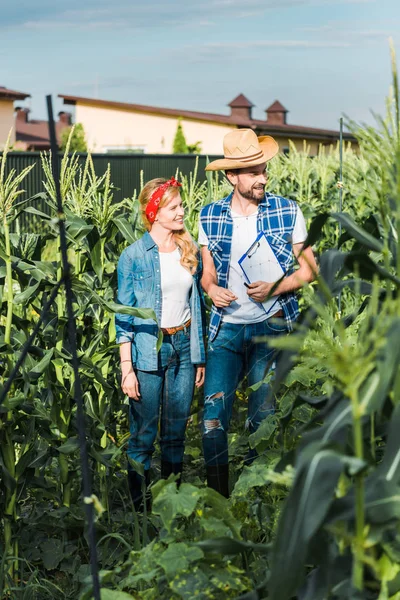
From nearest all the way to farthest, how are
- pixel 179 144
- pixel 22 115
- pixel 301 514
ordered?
1. pixel 301 514
2. pixel 179 144
3. pixel 22 115

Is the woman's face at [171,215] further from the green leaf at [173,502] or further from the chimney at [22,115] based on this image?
the chimney at [22,115]

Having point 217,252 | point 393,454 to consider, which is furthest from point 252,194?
point 393,454

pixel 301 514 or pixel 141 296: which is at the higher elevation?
pixel 141 296

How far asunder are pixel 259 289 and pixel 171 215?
445 millimetres

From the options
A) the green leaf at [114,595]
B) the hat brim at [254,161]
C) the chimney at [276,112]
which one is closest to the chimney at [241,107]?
the chimney at [276,112]

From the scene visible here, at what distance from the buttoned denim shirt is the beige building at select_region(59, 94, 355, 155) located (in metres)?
33.1

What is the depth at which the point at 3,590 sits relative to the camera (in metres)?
3.08

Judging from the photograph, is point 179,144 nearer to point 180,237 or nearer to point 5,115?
point 5,115

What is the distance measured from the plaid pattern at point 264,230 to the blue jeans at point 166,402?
0.17 meters

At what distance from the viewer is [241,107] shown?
136 feet

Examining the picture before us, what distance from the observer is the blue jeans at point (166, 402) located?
3.63 metres

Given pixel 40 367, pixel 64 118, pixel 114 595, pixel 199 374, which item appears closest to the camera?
pixel 114 595

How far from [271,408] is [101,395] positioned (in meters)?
0.75

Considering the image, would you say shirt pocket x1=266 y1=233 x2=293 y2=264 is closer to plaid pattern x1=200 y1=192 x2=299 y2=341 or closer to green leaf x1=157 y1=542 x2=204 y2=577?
plaid pattern x1=200 y1=192 x2=299 y2=341
